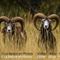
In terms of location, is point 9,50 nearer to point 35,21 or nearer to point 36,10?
point 35,21

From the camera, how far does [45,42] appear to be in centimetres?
595

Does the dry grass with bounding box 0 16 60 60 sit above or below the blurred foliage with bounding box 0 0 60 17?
below

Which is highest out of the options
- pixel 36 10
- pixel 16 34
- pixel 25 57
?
pixel 36 10

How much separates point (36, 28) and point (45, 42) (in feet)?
1.09

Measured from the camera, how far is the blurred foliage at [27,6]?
7.15m

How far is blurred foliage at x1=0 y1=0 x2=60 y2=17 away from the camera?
7.15 meters

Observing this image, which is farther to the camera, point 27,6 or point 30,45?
point 27,6

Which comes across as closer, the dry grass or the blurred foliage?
the dry grass

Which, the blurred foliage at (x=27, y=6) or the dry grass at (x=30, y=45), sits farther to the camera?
the blurred foliage at (x=27, y=6)

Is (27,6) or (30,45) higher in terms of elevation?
(27,6)

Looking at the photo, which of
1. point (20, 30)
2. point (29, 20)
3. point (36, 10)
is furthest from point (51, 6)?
point (20, 30)

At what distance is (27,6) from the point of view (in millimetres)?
7422

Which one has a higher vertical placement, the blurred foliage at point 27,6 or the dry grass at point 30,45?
the blurred foliage at point 27,6

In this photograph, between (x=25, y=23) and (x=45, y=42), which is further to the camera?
(x=25, y=23)
